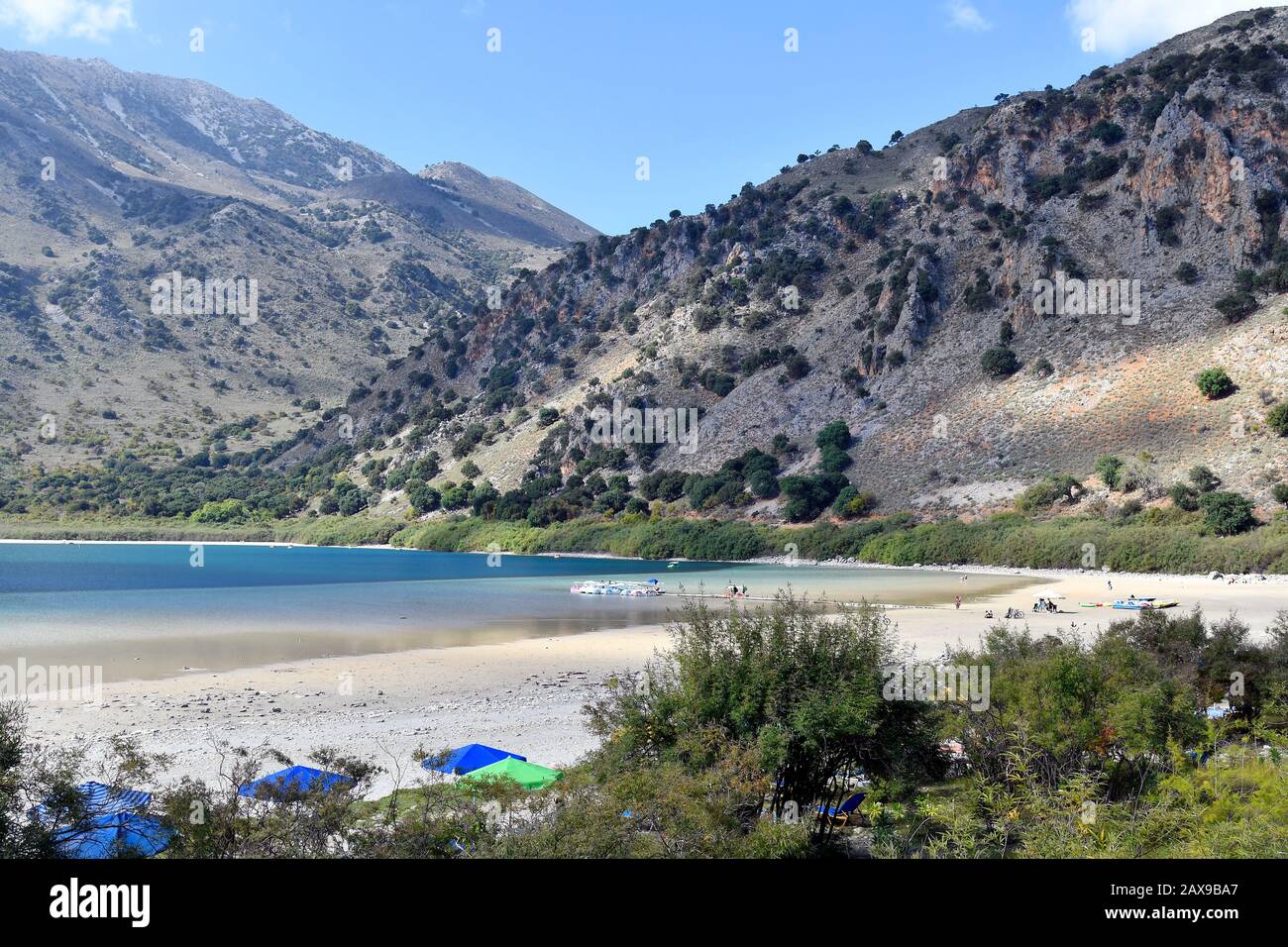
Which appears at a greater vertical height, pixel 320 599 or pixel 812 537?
pixel 812 537

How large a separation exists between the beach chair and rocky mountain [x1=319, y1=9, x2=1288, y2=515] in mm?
52767

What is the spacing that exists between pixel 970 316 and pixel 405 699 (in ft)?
242

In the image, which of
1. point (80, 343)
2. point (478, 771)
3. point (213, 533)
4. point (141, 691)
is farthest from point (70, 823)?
point (80, 343)

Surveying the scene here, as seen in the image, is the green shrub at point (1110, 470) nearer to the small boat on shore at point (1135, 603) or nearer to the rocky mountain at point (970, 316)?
the rocky mountain at point (970, 316)

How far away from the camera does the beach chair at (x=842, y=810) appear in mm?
11461

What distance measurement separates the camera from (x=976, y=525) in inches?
2530

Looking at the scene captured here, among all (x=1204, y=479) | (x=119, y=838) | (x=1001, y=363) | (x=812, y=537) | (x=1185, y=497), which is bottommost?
(x=812, y=537)

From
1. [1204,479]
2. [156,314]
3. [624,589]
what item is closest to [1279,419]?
[1204,479]

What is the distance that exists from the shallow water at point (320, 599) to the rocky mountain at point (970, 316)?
16540mm

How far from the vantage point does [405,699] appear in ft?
74.9

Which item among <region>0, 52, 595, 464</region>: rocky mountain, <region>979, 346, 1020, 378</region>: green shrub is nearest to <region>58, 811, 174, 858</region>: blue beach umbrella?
<region>979, 346, 1020, 378</region>: green shrub

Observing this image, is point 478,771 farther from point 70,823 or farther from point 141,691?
point 141,691

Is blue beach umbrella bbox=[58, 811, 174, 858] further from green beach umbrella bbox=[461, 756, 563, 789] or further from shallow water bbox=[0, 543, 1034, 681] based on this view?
shallow water bbox=[0, 543, 1034, 681]

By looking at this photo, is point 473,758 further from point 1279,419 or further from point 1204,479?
point 1279,419
